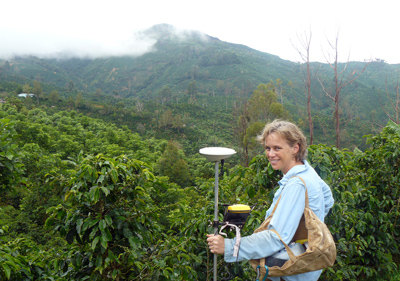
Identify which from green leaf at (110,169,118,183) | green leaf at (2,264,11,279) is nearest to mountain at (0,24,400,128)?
green leaf at (110,169,118,183)

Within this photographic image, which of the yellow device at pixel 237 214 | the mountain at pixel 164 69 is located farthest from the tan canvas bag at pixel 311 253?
the mountain at pixel 164 69

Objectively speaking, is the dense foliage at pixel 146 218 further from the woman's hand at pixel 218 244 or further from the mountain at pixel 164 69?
the mountain at pixel 164 69

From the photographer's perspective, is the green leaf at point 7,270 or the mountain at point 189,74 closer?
the green leaf at point 7,270

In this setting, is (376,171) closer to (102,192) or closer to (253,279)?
(253,279)

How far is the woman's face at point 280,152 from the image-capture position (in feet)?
4.53

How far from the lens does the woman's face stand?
1.38 meters

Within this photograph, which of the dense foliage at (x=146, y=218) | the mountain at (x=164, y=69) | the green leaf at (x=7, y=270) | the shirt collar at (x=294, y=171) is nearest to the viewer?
the shirt collar at (x=294, y=171)

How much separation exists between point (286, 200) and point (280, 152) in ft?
0.89

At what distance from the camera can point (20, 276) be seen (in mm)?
1877

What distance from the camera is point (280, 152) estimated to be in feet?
4.56

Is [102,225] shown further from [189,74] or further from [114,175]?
[189,74]

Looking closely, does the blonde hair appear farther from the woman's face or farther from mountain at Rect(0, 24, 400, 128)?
mountain at Rect(0, 24, 400, 128)

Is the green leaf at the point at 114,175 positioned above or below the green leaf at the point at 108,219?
above

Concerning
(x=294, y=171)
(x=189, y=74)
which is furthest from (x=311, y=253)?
(x=189, y=74)
